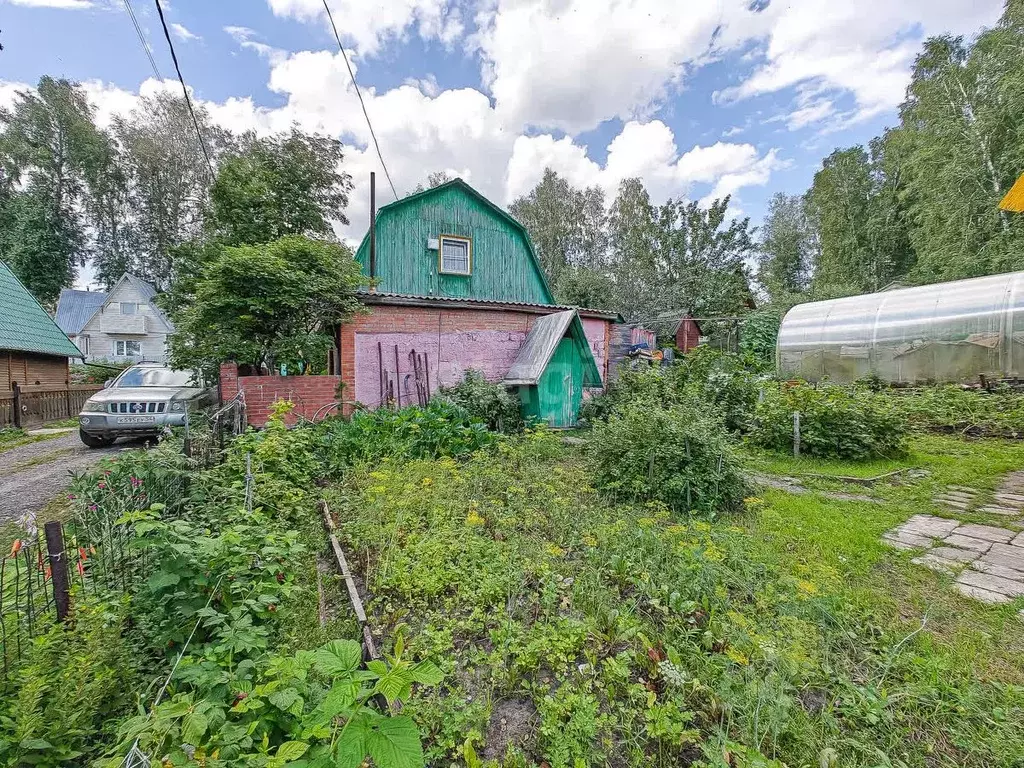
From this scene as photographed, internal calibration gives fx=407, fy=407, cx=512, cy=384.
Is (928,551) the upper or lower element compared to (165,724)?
lower

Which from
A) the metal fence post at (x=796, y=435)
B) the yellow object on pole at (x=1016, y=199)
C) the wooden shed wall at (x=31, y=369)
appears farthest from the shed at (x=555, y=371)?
the wooden shed wall at (x=31, y=369)

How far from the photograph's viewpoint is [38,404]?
463 inches

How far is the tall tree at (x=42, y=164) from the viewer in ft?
79.5

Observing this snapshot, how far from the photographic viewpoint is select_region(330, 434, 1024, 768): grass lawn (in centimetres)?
178

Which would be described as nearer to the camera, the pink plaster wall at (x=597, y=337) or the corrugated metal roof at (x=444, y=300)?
the corrugated metal roof at (x=444, y=300)

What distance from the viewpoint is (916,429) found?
8008 millimetres

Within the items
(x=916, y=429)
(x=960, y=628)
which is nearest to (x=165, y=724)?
(x=960, y=628)

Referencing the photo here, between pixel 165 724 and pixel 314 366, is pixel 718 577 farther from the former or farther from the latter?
pixel 314 366

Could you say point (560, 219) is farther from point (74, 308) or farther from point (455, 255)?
point (74, 308)

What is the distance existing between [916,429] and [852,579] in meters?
7.32

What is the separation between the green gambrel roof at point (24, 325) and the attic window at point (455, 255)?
1192 cm

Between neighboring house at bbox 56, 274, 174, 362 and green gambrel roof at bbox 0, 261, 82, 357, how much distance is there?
41.9 ft

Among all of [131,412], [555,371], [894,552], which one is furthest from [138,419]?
[894,552]

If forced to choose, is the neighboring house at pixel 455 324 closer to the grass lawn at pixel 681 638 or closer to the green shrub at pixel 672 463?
the green shrub at pixel 672 463
